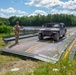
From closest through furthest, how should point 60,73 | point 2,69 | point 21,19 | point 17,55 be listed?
point 60,73 → point 2,69 → point 17,55 → point 21,19

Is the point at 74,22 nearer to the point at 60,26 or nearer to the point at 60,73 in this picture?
the point at 60,26

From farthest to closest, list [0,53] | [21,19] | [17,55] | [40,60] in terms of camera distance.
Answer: [21,19] → [0,53] → [17,55] → [40,60]

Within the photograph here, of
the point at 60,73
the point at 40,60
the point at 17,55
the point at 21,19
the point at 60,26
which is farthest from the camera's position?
the point at 21,19

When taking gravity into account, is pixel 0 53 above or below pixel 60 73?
below

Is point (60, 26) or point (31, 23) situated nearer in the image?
point (60, 26)

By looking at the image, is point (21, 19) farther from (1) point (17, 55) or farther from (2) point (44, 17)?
(1) point (17, 55)

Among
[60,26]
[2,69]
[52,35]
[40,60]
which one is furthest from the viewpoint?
[60,26]

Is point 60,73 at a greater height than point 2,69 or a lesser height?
greater

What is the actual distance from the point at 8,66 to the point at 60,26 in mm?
18179

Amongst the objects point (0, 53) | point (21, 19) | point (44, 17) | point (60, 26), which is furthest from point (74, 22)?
point (0, 53)

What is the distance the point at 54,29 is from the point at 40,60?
49.7ft

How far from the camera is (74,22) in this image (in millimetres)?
171500

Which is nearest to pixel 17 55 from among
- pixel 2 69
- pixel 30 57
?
pixel 30 57

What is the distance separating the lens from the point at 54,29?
2452 cm
